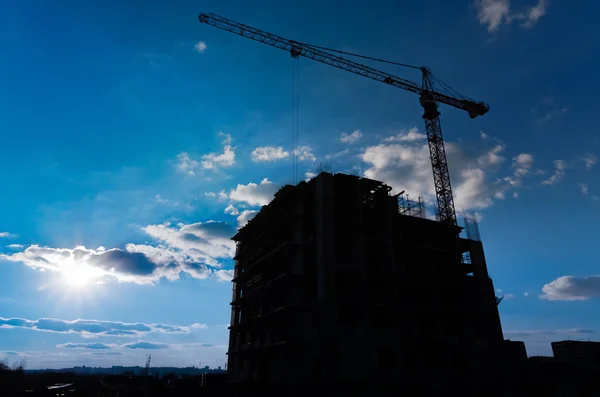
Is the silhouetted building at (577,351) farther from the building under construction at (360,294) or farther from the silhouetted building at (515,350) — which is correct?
the building under construction at (360,294)

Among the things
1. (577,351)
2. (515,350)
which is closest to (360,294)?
(515,350)

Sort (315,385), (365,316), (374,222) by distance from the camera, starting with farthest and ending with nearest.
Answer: (374,222)
(365,316)
(315,385)

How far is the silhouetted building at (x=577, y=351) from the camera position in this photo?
7825 centimetres

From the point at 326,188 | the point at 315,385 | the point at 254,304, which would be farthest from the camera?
the point at 254,304

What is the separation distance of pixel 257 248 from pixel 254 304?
9.40 metres

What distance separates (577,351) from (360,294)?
6521 centimetres

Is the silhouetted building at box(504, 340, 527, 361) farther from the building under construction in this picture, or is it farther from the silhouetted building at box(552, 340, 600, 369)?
the silhouetted building at box(552, 340, 600, 369)

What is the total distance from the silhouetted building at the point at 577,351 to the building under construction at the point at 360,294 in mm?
36146

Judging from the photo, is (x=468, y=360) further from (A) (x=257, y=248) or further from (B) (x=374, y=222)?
(A) (x=257, y=248)

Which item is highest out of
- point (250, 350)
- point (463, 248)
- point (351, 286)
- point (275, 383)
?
point (463, 248)

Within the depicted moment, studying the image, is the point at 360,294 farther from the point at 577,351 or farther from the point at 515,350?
the point at 577,351

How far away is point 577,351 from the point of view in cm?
8112

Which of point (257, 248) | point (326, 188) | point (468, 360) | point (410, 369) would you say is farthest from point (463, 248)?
point (257, 248)

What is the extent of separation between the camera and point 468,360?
52375mm
